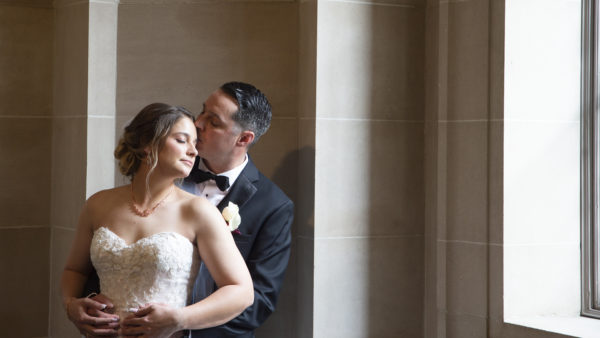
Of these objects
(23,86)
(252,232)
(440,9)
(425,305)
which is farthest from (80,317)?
(440,9)

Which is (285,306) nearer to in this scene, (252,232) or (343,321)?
(343,321)

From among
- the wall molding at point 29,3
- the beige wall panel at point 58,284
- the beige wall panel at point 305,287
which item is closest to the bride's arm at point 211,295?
the beige wall panel at point 305,287

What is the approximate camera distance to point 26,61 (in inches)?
113

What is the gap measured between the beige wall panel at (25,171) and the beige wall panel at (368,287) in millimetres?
1190

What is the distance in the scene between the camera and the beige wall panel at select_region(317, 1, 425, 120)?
2.76 meters

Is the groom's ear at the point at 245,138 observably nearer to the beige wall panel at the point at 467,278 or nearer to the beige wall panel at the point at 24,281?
the beige wall panel at the point at 467,278

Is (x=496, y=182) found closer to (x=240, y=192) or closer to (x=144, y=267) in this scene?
(x=240, y=192)

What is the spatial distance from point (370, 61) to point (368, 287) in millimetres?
931

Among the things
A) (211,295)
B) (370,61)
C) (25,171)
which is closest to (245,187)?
(211,295)

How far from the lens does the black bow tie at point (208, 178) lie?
2393mm

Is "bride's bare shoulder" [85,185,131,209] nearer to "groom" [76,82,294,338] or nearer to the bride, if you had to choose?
the bride

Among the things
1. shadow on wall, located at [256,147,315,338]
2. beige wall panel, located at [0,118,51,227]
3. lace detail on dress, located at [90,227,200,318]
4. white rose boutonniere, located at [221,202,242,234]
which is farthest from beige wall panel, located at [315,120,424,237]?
beige wall panel, located at [0,118,51,227]

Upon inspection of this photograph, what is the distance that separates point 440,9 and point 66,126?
5.24 feet

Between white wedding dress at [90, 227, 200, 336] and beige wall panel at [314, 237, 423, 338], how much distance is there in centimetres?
90
